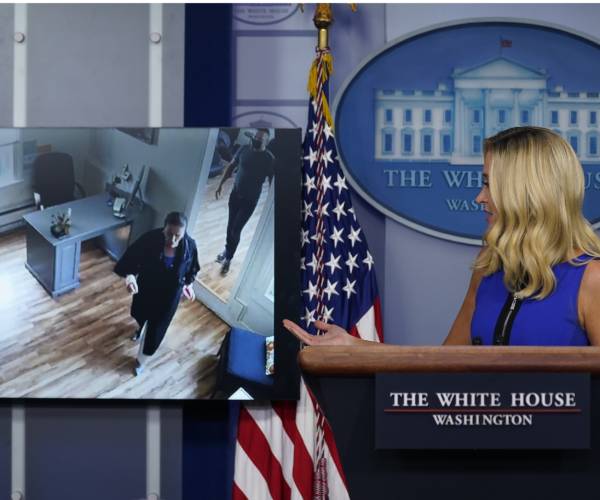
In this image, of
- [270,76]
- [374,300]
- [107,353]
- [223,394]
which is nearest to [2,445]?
[107,353]

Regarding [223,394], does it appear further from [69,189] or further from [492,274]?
[492,274]

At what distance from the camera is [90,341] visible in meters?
3.04

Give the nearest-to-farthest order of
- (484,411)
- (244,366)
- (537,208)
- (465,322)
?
1. (484,411)
2. (537,208)
3. (465,322)
4. (244,366)

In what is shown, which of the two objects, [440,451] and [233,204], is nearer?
[440,451]

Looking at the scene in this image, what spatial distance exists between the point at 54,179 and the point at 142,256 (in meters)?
0.44

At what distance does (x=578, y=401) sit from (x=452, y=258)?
2244 mm

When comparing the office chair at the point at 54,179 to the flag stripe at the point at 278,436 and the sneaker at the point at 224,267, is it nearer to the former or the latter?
the sneaker at the point at 224,267

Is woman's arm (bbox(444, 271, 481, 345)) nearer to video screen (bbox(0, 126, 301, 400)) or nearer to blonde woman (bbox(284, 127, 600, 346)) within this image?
blonde woman (bbox(284, 127, 600, 346))

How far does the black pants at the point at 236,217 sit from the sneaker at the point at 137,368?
519 millimetres

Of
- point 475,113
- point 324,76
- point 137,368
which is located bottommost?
point 137,368

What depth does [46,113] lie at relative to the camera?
10.6 ft

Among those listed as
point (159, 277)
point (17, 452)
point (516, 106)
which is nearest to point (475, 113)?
point (516, 106)

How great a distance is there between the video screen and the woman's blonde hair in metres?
1.65

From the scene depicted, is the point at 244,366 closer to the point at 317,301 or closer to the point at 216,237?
the point at 317,301
